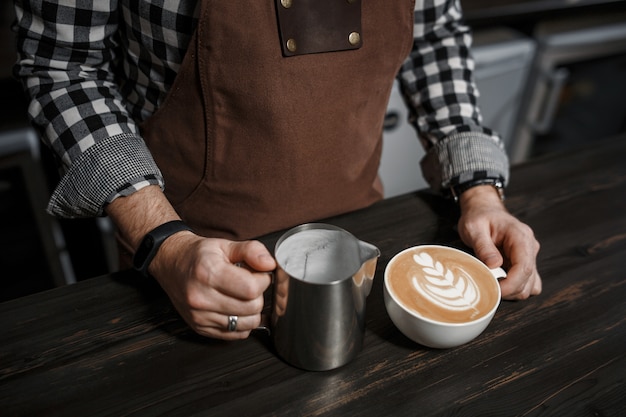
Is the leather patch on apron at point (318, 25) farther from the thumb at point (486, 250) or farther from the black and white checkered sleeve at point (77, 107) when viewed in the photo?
the thumb at point (486, 250)

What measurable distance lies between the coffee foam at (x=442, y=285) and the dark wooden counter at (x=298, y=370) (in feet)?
0.21

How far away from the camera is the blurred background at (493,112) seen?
156 centimetres

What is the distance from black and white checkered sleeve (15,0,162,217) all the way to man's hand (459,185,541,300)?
52 centimetres

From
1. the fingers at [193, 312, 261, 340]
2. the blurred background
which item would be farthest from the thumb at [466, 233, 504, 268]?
the blurred background

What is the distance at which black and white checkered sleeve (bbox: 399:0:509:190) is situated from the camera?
0.96 m

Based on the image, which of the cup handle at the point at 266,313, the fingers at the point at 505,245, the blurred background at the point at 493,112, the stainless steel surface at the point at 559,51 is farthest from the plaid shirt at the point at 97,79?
the stainless steel surface at the point at 559,51

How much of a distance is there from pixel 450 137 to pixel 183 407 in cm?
69

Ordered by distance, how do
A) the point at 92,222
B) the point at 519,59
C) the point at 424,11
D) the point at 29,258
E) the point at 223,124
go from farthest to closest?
1. the point at 519,59
2. the point at 29,258
3. the point at 92,222
4. the point at 424,11
5. the point at 223,124

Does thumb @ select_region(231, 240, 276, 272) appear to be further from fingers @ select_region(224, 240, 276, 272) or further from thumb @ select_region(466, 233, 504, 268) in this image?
thumb @ select_region(466, 233, 504, 268)

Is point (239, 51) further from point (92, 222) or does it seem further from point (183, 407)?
point (92, 222)

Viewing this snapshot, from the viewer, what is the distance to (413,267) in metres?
0.70

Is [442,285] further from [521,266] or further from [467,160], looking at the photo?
[467,160]

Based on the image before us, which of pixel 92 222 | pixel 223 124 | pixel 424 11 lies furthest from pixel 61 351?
pixel 92 222

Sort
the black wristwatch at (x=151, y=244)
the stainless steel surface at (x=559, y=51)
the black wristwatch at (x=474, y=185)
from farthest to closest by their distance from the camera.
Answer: the stainless steel surface at (x=559, y=51) < the black wristwatch at (x=474, y=185) < the black wristwatch at (x=151, y=244)
